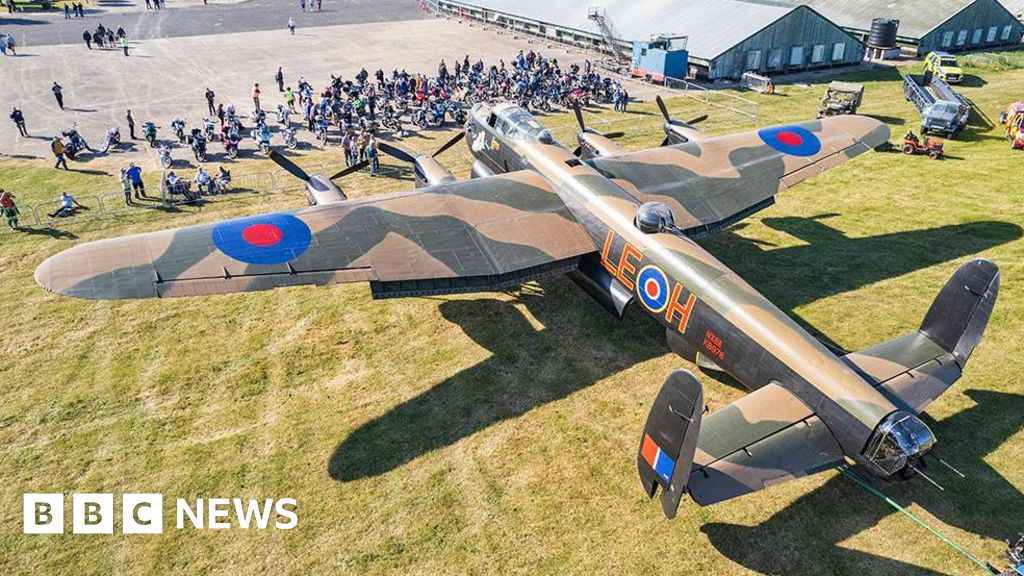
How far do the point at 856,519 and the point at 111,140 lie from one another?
36.2m

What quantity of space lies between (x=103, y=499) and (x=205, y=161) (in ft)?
72.2

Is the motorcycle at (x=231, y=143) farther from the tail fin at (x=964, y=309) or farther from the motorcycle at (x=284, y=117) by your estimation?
the tail fin at (x=964, y=309)

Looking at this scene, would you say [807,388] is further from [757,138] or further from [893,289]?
[757,138]

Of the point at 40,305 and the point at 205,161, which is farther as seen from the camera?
the point at 205,161

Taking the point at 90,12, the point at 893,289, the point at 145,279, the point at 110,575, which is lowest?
the point at 110,575

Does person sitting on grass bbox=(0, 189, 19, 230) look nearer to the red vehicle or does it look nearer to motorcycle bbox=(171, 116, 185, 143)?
motorcycle bbox=(171, 116, 185, 143)

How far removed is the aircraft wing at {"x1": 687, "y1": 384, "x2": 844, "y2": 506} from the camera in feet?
33.7

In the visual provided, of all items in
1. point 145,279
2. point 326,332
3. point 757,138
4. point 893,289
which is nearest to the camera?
point 145,279

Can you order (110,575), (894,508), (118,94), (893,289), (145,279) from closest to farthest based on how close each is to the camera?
(110,575)
(894,508)
(145,279)
(893,289)
(118,94)

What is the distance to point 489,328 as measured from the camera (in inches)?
720

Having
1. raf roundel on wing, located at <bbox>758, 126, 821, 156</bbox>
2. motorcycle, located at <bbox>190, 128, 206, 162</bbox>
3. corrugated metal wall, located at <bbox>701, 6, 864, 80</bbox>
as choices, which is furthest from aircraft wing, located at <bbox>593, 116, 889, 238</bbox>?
corrugated metal wall, located at <bbox>701, 6, 864, 80</bbox>

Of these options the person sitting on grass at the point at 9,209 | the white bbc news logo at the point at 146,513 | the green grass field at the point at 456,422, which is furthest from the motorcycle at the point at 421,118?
the white bbc news logo at the point at 146,513

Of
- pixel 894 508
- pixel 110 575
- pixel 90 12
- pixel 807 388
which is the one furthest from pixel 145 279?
pixel 90 12

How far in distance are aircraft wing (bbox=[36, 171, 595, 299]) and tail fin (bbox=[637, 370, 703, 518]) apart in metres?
7.65
